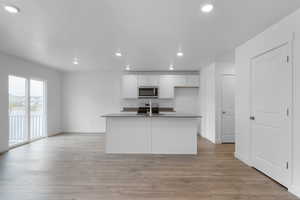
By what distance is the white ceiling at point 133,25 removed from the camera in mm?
2111

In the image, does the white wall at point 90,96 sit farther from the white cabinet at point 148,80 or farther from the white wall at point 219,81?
the white wall at point 219,81

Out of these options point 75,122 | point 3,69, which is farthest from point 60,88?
point 3,69

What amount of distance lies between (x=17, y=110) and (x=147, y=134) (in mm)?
3823

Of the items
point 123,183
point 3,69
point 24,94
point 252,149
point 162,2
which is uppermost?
point 162,2

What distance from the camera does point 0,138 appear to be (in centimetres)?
407

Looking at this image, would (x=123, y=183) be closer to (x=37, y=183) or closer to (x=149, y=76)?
(x=37, y=183)

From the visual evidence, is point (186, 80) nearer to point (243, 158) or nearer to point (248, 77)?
point (248, 77)

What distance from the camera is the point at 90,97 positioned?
6.71 m

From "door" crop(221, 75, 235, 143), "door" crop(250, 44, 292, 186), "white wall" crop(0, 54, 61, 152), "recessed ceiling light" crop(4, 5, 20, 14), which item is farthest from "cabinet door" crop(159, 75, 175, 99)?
"recessed ceiling light" crop(4, 5, 20, 14)

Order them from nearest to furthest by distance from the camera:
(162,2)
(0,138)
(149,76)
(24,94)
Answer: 1. (162,2)
2. (0,138)
3. (24,94)
4. (149,76)

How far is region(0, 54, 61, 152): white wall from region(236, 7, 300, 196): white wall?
220 inches

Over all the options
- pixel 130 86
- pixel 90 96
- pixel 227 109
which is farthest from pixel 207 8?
pixel 90 96

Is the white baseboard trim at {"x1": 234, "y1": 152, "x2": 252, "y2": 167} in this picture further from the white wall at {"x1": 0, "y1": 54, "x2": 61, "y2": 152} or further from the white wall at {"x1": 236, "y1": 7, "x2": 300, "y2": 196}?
the white wall at {"x1": 0, "y1": 54, "x2": 61, "y2": 152}

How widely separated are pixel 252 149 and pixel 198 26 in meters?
2.51
